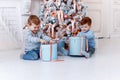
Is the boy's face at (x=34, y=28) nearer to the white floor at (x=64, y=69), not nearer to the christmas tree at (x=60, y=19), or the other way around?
the white floor at (x=64, y=69)

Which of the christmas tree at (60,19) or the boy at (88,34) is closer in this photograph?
the boy at (88,34)

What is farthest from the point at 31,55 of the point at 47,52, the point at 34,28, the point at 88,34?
the point at 88,34

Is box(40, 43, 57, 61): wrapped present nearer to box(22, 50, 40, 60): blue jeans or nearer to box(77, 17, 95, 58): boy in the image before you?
box(22, 50, 40, 60): blue jeans

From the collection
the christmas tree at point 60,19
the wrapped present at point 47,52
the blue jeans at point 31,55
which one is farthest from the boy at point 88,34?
the blue jeans at point 31,55

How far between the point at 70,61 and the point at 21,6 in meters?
1.75

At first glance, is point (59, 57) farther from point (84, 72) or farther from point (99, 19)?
point (99, 19)

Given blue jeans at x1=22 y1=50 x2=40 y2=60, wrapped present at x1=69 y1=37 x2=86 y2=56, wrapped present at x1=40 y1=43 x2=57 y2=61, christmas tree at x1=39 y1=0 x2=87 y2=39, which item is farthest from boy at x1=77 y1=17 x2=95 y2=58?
blue jeans at x1=22 y1=50 x2=40 y2=60

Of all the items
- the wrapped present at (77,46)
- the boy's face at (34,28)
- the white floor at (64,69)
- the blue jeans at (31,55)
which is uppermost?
the boy's face at (34,28)

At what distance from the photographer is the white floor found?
8.19 ft

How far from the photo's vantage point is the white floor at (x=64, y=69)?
8.19 ft

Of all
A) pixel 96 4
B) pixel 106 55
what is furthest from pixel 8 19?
pixel 96 4

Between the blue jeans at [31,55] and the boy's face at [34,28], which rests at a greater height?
the boy's face at [34,28]

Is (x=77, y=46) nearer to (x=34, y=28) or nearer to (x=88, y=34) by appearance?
(x=88, y=34)

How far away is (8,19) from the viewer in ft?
14.1
